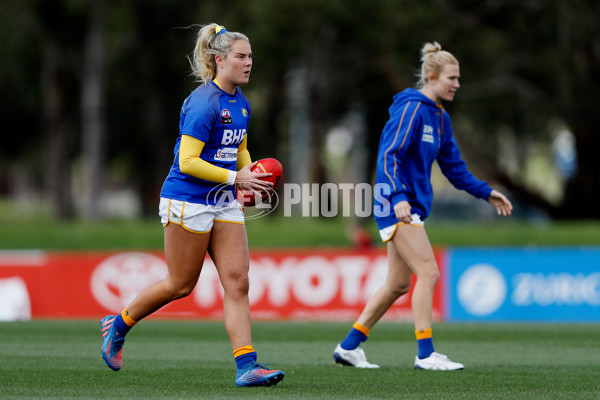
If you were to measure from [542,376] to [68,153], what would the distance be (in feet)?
114

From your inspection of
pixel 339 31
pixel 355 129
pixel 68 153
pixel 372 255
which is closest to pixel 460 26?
pixel 339 31

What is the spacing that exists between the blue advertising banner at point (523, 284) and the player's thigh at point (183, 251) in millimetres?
10204

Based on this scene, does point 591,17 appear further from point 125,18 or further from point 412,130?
point 412,130

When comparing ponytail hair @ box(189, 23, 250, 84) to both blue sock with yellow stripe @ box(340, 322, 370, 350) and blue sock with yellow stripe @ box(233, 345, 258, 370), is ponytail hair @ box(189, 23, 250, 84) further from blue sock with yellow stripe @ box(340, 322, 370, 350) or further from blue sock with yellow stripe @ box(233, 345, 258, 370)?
blue sock with yellow stripe @ box(340, 322, 370, 350)

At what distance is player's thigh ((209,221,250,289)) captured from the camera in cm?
636

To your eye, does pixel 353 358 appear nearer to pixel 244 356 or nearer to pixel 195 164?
pixel 244 356

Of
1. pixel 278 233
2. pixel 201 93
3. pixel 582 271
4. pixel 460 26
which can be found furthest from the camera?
pixel 460 26

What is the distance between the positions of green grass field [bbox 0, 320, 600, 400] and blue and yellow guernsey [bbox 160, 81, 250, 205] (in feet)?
4.04

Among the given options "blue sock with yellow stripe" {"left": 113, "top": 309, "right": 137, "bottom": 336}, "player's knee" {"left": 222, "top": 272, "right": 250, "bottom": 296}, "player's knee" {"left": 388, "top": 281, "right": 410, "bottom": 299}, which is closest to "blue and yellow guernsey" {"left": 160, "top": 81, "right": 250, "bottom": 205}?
"player's knee" {"left": 222, "top": 272, "right": 250, "bottom": 296}

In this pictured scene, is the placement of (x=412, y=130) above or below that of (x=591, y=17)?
below

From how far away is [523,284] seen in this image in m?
16.1

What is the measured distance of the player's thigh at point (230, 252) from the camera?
636 cm

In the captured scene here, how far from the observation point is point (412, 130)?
7.54 metres

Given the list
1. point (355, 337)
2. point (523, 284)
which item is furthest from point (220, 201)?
point (523, 284)
